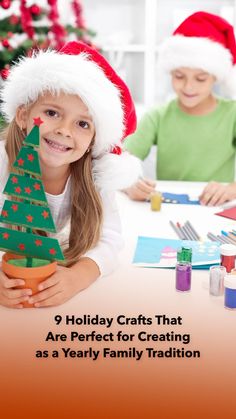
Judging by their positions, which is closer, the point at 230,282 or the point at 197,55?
the point at 230,282

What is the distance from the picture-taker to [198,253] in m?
1.21

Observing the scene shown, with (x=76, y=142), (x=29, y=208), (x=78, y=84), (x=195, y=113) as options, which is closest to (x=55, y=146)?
(x=76, y=142)

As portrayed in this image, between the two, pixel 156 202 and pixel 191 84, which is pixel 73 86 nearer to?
pixel 156 202

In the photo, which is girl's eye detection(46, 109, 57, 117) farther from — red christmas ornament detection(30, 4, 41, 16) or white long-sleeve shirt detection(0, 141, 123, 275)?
red christmas ornament detection(30, 4, 41, 16)

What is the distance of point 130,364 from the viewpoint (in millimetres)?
824

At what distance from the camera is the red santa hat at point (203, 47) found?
6.30 ft

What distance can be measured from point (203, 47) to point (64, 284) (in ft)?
4.14

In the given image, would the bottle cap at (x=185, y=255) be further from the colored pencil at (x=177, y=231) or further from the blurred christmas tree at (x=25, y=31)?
the blurred christmas tree at (x=25, y=31)

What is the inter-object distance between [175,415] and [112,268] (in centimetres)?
42

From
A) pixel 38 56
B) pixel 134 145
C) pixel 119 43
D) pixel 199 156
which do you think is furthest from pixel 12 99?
pixel 119 43

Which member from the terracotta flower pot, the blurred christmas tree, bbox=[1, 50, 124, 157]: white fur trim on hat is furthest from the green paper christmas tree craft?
the blurred christmas tree

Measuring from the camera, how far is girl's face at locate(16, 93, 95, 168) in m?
1.11

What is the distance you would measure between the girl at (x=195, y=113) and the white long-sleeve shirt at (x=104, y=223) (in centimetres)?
79

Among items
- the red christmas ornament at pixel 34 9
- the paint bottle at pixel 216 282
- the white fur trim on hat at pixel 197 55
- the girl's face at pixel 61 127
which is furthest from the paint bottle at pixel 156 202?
the red christmas ornament at pixel 34 9
